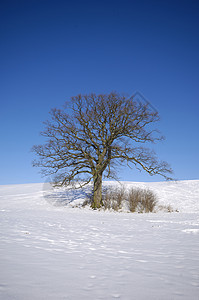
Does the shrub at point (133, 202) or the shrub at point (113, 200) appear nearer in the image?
the shrub at point (133, 202)

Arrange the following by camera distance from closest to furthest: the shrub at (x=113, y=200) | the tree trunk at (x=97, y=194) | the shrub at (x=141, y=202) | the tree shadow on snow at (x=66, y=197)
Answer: the shrub at (x=141, y=202)
the shrub at (x=113, y=200)
the tree trunk at (x=97, y=194)
the tree shadow on snow at (x=66, y=197)

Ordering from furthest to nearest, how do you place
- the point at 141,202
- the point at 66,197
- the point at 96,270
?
1. the point at 66,197
2. the point at 141,202
3. the point at 96,270

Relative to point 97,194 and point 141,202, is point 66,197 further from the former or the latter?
point 141,202

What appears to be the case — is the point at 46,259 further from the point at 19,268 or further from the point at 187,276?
the point at 187,276

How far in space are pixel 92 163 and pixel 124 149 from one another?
271 cm

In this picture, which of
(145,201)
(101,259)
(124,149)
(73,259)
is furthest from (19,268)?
(145,201)

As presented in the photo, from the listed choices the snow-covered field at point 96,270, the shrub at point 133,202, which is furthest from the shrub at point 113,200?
the snow-covered field at point 96,270

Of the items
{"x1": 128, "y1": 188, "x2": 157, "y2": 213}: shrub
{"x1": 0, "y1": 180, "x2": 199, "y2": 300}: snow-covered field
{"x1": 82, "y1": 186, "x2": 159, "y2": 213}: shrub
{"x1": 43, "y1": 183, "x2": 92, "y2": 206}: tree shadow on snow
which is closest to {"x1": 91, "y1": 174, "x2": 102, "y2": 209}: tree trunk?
{"x1": 82, "y1": 186, "x2": 159, "y2": 213}: shrub

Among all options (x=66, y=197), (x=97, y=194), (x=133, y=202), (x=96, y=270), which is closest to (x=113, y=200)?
(x=97, y=194)

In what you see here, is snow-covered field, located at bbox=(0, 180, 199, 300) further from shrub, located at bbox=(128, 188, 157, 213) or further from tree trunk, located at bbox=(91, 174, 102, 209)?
tree trunk, located at bbox=(91, 174, 102, 209)

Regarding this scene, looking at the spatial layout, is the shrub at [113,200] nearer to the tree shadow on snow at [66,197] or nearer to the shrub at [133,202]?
the shrub at [133,202]

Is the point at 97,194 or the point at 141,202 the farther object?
the point at 97,194

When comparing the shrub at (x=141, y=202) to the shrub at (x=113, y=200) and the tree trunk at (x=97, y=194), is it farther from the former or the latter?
the tree trunk at (x=97, y=194)

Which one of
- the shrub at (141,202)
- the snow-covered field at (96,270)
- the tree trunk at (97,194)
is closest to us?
the snow-covered field at (96,270)
